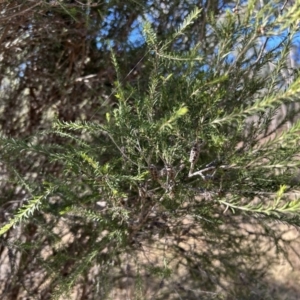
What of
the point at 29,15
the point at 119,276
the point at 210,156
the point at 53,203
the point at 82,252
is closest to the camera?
the point at 210,156

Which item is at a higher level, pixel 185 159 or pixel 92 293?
pixel 185 159

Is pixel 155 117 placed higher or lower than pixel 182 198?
higher

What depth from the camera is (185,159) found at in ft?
5.62

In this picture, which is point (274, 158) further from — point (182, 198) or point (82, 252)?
point (82, 252)

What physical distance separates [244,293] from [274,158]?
1679mm

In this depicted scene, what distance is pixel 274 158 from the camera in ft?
5.41

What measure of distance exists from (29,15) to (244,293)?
1.96 m

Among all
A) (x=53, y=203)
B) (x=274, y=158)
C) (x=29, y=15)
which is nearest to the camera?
(x=274, y=158)

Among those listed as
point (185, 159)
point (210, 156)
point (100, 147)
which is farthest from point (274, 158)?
point (100, 147)

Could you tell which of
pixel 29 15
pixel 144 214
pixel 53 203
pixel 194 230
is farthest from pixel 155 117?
pixel 194 230

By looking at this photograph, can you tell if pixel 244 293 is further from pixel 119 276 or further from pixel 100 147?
pixel 100 147

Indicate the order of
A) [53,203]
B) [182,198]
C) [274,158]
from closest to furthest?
[274,158]
[182,198]
[53,203]

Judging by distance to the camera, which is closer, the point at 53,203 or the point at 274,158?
the point at 274,158

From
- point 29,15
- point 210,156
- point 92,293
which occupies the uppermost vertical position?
point 29,15
